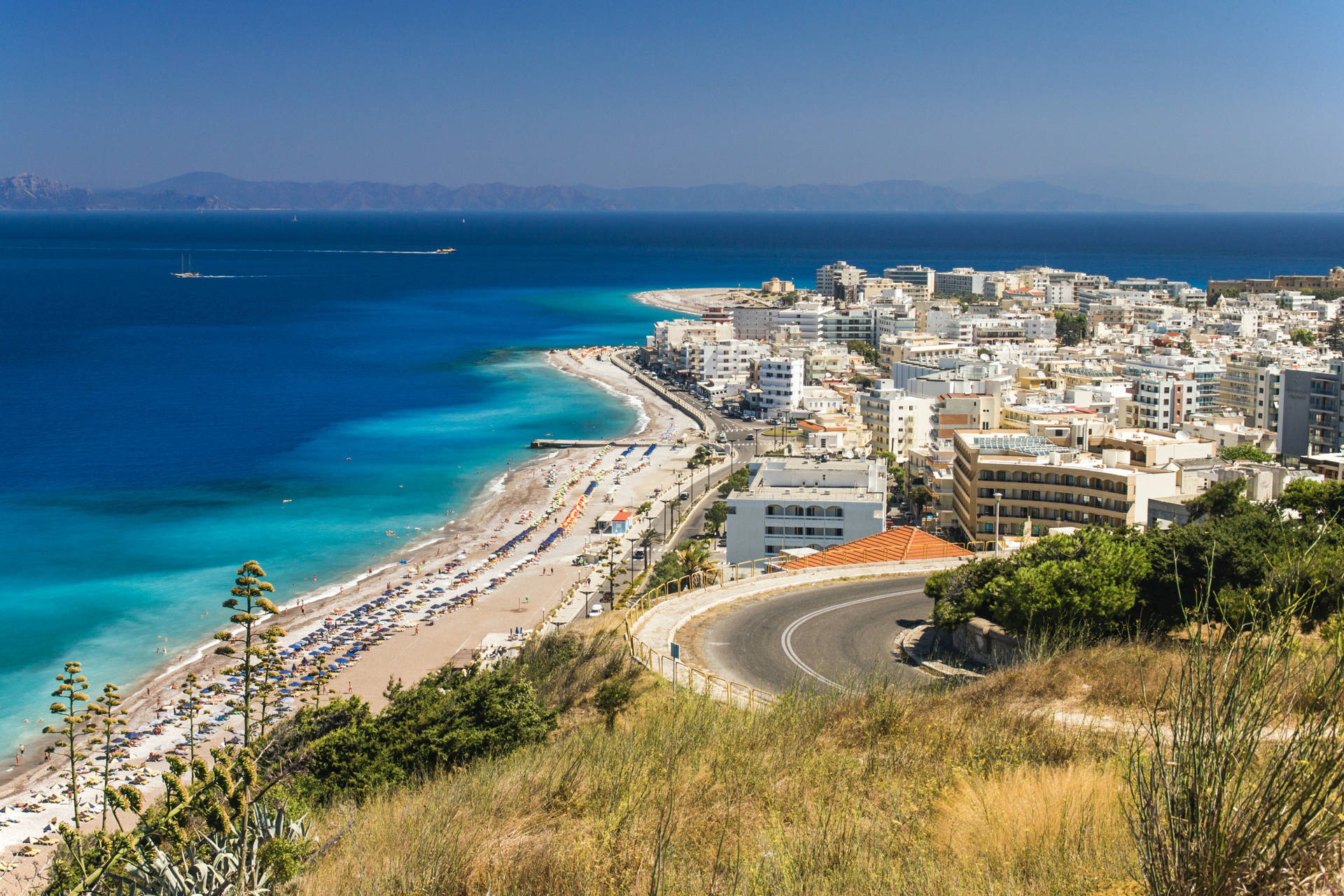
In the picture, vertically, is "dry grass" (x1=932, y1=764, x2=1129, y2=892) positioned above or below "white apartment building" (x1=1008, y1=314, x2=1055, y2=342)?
above

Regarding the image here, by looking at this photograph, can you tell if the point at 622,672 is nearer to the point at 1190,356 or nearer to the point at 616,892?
the point at 616,892

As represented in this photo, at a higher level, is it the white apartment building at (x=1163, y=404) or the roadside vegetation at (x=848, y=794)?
the roadside vegetation at (x=848, y=794)

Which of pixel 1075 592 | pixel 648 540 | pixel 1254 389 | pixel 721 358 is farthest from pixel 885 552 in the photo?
pixel 721 358

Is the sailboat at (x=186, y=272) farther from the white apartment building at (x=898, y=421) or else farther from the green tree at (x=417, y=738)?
the green tree at (x=417, y=738)

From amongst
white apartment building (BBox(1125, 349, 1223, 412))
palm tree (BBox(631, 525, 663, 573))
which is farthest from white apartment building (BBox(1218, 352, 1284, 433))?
palm tree (BBox(631, 525, 663, 573))

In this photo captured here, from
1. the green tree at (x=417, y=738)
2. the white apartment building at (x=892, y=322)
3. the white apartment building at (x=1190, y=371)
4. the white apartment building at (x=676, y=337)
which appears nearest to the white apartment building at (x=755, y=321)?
the white apartment building at (x=892, y=322)

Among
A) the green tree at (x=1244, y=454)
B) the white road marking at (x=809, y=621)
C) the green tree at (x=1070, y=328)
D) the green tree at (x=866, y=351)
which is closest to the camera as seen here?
the white road marking at (x=809, y=621)

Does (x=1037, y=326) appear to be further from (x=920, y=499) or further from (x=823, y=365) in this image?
(x=920, y=499)

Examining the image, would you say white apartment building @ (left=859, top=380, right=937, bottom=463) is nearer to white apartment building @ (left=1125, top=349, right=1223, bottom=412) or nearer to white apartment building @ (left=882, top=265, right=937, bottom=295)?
white apartment building @ (left=1125, top=349, right=1223, bottom=412)
